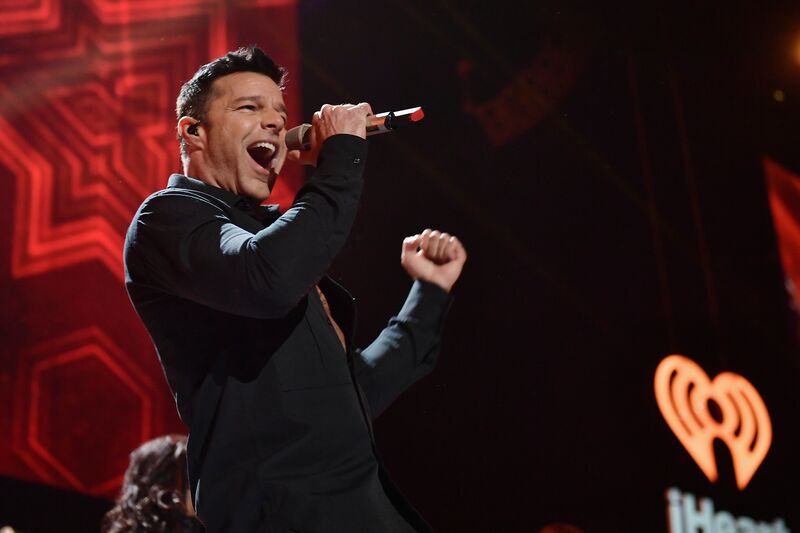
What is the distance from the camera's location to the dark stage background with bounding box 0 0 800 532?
7.71 feet

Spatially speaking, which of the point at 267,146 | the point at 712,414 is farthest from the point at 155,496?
the point at 712,414

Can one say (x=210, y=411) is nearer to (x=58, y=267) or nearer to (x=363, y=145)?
(x=363, y=145)

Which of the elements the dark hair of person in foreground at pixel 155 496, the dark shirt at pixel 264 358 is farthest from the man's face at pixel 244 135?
the dark hair of person in foreground at pixel 155 496

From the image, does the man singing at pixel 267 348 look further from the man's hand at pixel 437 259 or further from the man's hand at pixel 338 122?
the man's hand at pixel 437 259

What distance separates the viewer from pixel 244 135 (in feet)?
4.29

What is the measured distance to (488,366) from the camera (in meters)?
2.90

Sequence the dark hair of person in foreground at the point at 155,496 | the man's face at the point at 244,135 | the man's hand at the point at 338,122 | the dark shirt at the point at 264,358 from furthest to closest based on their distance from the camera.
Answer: the dark hair of person in foreground at the point at 155,496 < the man's face at the point at 244,135 < the man's hand at the point at 338,122 < the dark shirt at the point at 264,358

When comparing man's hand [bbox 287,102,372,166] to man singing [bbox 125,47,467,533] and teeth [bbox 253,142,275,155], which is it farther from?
teeth [bbox 253,142,275,155]

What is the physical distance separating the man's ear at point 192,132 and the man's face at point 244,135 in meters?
0.01

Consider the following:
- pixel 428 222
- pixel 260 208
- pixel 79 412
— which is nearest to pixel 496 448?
pixel 428 222

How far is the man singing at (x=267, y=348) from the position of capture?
1044mm

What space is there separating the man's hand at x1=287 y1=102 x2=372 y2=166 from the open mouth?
111 millimetres

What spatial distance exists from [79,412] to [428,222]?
1242mm

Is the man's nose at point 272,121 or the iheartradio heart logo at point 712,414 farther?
the iheartradio heart logo at point 712,414
